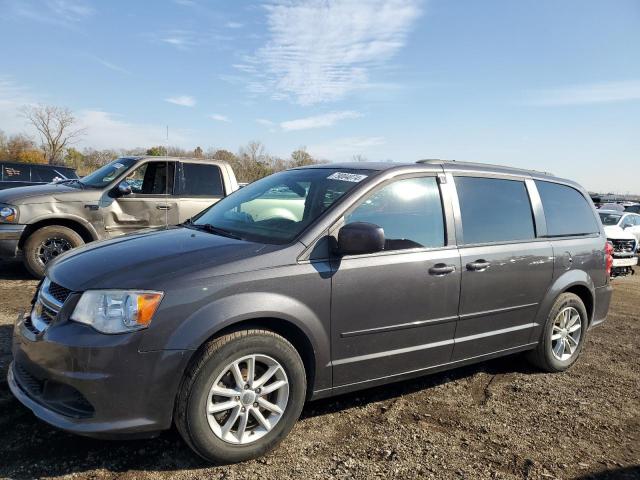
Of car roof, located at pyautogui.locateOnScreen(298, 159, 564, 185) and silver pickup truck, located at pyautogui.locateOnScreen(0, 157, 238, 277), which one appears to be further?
silver pickup truck, located at pyautogui.locateOnScreen(0, 157, 238, 277)

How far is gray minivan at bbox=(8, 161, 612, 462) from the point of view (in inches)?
102

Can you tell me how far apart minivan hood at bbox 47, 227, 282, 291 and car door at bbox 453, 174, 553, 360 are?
1.63 m

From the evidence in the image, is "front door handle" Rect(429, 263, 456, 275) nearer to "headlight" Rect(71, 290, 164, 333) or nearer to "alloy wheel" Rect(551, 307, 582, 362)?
"alloy wheel" Rect(551, 307, 582, 362)

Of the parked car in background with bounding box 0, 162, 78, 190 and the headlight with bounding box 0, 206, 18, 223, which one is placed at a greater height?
the parked car in background with bounding box 0, 162, 78, 190

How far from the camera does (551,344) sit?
14.9 ft

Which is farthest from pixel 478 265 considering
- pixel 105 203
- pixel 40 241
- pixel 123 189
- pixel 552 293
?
pixel 40 241

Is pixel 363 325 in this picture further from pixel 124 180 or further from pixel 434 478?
pixel 124 180

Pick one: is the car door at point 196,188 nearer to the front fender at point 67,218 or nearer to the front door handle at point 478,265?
the front fender at point 67,218

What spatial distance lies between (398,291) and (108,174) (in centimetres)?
594

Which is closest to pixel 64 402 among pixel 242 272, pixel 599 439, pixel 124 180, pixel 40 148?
pixel 242 272


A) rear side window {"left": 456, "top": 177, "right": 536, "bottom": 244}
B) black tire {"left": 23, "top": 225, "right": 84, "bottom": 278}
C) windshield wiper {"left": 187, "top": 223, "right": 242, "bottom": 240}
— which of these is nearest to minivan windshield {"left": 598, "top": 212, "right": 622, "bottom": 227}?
A: rear side window {"left": 456, "top": 177, "right": 536, "bottom": 244}

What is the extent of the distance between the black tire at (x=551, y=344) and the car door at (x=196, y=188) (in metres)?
5.24

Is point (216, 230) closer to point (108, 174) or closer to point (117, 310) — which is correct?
point (117, 310)

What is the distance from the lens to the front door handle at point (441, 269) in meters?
3.53
